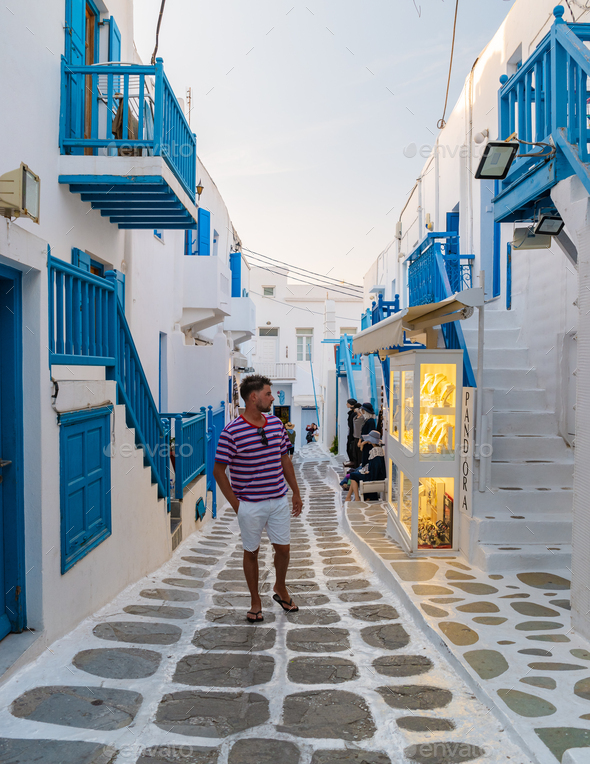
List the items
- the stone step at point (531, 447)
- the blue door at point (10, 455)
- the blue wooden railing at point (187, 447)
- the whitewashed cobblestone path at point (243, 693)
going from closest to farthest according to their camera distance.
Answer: the whitewashed cobblestone path at point (243, 693)
the blue door at point (10, 455)
the stone step at point (531, 447)
the blue wooden railing at point (187, 447)

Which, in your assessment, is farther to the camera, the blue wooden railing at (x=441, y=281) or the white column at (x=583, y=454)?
→ the blue wooden railing at (x=441, y=281)

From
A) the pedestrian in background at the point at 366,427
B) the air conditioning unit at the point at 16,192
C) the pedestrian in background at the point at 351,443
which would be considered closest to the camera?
the air conditioning unit at the point at 16,192

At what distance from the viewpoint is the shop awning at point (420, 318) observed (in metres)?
5.72

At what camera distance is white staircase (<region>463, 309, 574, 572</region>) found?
5.62 metres

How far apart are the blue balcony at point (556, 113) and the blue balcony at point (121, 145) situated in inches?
139

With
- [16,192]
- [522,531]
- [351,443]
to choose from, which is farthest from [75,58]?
[351,443]

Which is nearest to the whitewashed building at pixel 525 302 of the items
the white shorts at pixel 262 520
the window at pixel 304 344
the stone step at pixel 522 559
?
the stone step at pixel 522 559

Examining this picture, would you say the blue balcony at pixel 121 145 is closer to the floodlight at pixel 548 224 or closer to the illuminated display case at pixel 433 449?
the illuminated display case at pixel 433 449

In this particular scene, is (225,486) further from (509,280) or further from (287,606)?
(509,280)

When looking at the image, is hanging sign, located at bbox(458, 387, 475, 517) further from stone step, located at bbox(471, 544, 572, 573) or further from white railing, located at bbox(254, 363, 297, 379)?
white railing, located at bbox(254, 363, 297, 379)

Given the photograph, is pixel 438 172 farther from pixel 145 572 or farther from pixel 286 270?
pixel 286 270

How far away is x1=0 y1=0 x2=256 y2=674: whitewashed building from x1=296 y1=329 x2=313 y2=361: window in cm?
2463

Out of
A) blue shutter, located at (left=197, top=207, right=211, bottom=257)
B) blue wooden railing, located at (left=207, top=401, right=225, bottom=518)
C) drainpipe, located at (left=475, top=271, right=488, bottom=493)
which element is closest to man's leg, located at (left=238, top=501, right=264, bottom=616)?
drainpipe, located at (left=475, top=271, right=488, bottom=493)

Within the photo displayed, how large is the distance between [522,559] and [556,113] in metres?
3.79
